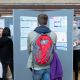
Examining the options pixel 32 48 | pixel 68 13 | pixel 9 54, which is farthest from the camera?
pixel 9 54

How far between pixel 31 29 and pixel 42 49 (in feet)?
4.48

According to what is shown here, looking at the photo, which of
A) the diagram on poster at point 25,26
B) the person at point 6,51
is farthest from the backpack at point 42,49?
the person at point 6,51

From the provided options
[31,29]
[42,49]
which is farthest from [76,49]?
[42,49]

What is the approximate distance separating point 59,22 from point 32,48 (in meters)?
1.49

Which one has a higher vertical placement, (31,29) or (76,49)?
(31,29)

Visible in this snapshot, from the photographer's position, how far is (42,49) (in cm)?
432

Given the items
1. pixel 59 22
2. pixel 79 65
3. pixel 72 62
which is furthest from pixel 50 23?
pixel 79 65

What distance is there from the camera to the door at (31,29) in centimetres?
558

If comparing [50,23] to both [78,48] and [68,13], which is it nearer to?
[68,13]

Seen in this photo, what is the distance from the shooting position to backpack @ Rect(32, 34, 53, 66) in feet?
14.1

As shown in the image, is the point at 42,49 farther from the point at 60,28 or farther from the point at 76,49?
the point at 76,49

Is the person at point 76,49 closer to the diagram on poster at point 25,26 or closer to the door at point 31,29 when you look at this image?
the door at point 31,29

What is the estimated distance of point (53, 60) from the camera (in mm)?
4391

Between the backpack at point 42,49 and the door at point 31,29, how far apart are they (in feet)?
4.17
